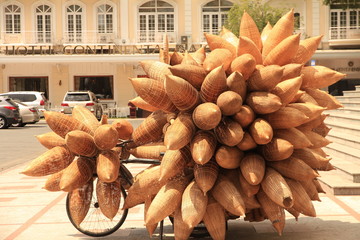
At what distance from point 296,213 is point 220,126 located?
1.12m

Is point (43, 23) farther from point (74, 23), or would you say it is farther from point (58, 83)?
point (58, 83)

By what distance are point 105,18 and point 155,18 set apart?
3.06 m

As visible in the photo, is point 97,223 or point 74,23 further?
point 74,23

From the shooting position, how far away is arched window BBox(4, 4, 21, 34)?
3822 cm

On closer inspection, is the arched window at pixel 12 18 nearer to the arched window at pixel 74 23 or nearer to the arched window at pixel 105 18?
the arched window at pixel 74 23

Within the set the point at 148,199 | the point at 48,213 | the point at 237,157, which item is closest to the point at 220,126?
the point at 237,157

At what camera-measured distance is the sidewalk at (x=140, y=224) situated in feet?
20.7

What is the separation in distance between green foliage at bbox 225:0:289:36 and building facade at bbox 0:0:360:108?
11.0 feet

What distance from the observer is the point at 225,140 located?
5137mm

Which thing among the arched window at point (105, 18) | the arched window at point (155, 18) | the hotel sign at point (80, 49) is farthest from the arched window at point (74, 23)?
the arched window at point (155, 18)

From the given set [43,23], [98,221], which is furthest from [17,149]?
[43,23]

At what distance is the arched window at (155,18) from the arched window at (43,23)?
5604 millimetres

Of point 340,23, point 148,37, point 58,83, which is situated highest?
point 340,23

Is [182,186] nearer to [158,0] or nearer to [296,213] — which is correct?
[296,213]
